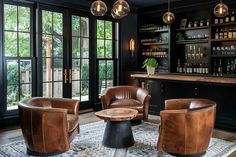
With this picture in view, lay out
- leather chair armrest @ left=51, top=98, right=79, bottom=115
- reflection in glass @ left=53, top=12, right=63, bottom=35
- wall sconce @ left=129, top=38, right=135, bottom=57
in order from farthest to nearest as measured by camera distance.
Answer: wall sconce @ left=129, top=38, right=135, bottom=57, reflection in glass @ left=53, top=12, right=63, bottom=35, leather chair armrest @ left=51, top=98, right=79, bottom=115

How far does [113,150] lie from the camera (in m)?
4.04

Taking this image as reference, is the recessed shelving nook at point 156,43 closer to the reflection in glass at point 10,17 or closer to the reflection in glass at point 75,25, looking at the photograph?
the reflection in glass at point 75,25

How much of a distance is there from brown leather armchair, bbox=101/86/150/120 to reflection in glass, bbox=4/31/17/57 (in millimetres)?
2157

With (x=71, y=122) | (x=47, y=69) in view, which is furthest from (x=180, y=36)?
(x=71, y=122)

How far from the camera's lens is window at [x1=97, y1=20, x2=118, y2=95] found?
7.38 meters

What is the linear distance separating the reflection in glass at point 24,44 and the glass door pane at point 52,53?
14.4 inches

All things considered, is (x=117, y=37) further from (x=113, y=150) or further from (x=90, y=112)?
(x=113, y=150)

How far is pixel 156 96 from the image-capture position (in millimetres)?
6688

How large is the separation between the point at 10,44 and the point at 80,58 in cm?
190

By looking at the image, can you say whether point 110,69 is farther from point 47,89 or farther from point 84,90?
point 47,89

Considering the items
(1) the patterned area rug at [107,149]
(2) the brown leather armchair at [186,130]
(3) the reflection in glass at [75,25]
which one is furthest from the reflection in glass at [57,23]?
(2) the brown leather armchair at [186,130]

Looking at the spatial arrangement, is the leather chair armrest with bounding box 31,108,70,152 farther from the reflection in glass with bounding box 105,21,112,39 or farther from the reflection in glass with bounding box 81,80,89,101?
the reflection in glass with bounding box 105,21,112,39

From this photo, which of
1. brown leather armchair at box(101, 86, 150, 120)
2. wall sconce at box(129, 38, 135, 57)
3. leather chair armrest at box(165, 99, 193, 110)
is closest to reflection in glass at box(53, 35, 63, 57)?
brown leather armchair at box(101, 86, 150, 120)

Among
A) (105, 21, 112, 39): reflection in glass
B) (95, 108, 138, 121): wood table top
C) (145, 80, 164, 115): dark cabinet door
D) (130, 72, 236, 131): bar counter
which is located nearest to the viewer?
(95, 108, 138, 121): wood table top
